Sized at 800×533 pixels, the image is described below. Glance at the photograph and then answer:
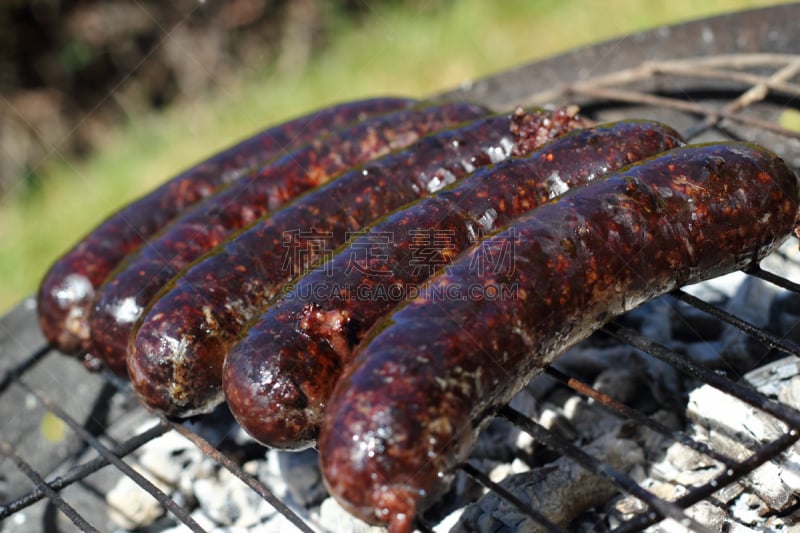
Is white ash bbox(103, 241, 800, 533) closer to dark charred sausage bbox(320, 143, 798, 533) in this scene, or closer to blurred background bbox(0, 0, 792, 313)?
dark charred sausage bbox(320, 143, 798, 533)

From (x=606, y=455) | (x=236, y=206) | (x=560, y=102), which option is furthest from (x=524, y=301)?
(x=560, y=102)

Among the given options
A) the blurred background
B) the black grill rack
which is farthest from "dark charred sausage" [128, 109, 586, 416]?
the blurred background

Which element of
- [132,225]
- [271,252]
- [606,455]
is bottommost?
[606,455]

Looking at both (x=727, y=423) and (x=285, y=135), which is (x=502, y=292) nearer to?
(x=727, y=423)

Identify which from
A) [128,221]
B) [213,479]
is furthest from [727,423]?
[128,221]

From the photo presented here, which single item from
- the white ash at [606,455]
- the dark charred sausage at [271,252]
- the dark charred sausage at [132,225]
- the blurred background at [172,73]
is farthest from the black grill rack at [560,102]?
the blurred background at [172,73]

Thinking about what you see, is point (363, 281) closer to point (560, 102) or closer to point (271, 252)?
point (271, 252)
